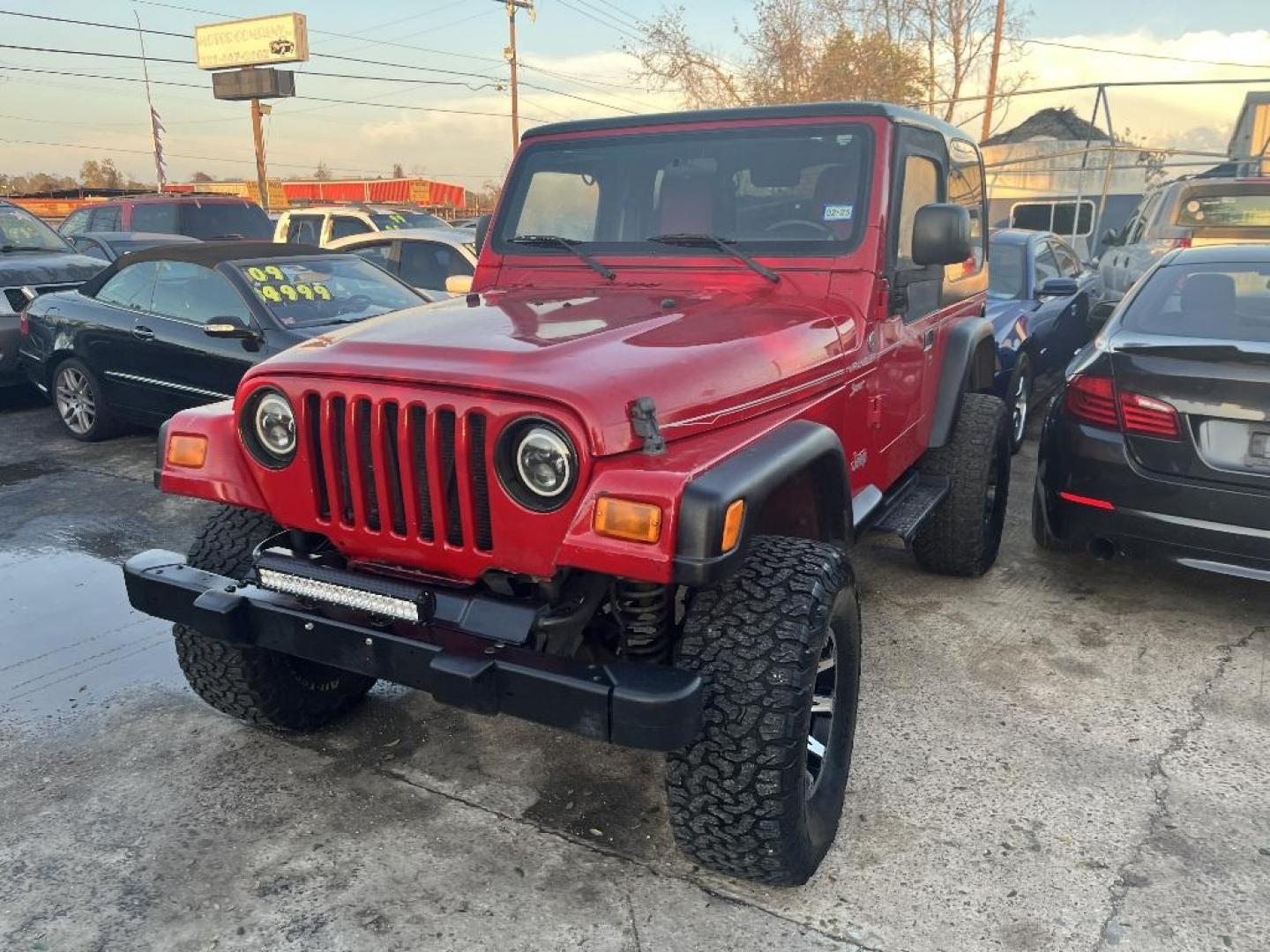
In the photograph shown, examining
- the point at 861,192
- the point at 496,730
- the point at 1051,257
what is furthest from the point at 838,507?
the point at 1051,257

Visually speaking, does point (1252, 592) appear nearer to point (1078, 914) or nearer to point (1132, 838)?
point (1132, 838)

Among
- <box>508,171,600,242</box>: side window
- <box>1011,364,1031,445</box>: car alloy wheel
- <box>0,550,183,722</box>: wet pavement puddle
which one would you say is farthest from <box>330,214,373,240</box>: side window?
<box>508,171,600,242</box>: side window

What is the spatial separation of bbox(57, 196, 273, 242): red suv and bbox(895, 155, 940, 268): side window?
11392mm

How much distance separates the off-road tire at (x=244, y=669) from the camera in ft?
9.61

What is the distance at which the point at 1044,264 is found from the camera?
819 cm

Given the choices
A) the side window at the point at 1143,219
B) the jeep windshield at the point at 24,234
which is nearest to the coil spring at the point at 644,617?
the jeep windshield at the point at 24,234

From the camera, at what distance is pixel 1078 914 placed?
2.43 meters

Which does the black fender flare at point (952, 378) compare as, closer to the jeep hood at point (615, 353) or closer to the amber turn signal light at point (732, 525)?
the jeep hood at point (615, 353)

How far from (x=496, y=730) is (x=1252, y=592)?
353 centimetres

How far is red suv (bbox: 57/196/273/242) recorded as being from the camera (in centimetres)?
1337

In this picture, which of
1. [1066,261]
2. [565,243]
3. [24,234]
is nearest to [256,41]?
[24,234]

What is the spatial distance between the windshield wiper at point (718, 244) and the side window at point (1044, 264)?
5.12 metres

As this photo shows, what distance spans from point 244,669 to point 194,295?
4.33m

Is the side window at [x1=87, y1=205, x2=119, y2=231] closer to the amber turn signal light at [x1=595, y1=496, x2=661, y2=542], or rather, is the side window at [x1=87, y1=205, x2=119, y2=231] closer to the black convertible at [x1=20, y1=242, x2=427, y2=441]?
the black convertible at [x1=20, y1=242, x2=427, y2=441]
